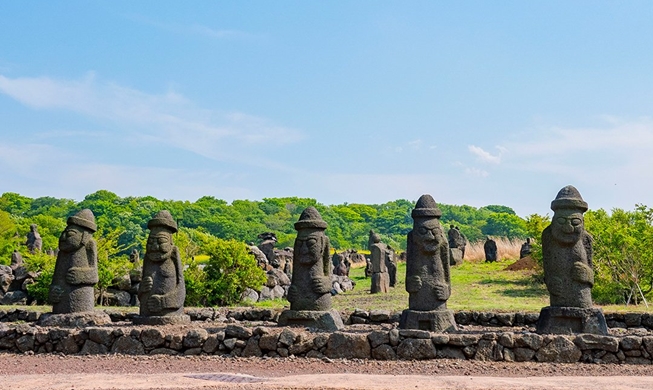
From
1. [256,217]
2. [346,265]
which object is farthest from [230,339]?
[256,217]

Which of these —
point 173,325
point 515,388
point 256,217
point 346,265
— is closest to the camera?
point 515,388

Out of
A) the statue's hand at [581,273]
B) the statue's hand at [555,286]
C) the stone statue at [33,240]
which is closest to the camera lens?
the statue's hand at [581,273]

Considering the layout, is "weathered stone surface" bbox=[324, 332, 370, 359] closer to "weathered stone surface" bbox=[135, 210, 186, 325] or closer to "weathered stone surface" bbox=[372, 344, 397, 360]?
"weathered stone surface" bbox=[372, 344, 397, 360]

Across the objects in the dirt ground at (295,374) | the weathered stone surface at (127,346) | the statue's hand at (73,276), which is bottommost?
the dirt ground at (295,374)

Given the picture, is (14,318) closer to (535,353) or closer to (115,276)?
(115,276)

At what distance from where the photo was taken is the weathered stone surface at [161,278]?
41.2 ft

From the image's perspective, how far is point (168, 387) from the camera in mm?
7883

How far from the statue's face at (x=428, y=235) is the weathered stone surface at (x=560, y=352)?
2.75 meters

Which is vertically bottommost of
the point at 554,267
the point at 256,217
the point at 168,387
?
the point at 168,387

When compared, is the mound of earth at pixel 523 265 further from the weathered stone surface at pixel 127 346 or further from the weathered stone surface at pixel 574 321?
the weathered stone surface at pixel 127 346

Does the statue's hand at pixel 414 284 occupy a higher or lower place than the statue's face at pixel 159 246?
lower

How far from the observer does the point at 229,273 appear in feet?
70.7

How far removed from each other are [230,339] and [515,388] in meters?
4.63

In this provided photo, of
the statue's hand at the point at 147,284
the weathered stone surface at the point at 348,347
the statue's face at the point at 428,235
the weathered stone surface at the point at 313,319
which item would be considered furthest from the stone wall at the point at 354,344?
the statue's face at the point at 428,235
